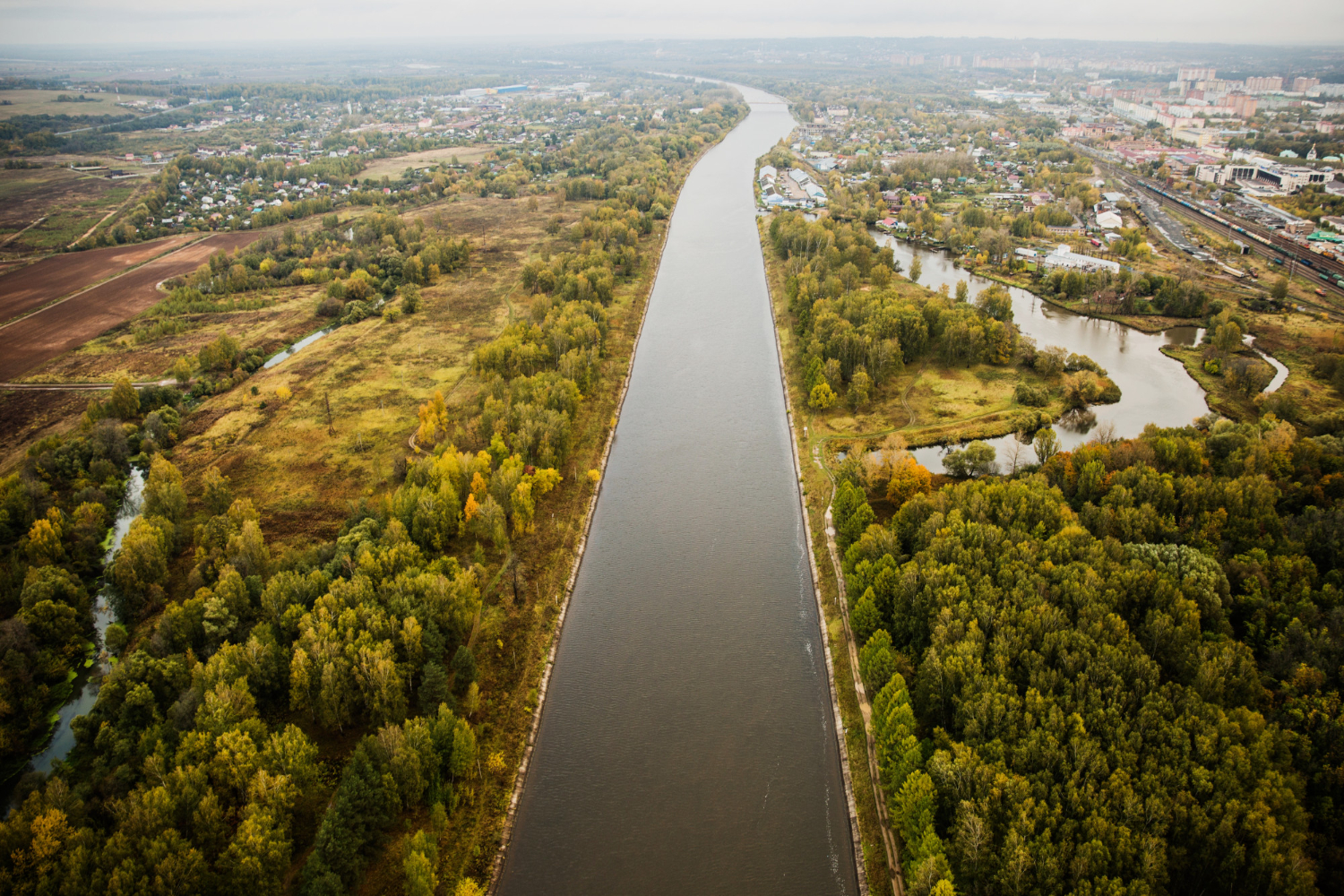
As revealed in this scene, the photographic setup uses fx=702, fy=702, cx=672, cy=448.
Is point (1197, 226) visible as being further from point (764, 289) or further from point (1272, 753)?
point (1272, 753)

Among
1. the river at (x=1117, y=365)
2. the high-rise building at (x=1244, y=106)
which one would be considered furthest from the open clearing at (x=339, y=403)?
the high-rise building at (x=1244, y=106)

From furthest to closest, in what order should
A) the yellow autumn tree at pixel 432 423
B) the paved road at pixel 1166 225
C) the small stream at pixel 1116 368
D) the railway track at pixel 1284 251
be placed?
the paved road at pixel 1166 225
the railway track at pixel 1284 251
the small stream at pixel 1116 368
the yellow autumn tree at pixel 432 423

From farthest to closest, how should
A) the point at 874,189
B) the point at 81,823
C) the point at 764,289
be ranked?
the point at 874,189 < the point at 764,289 < the point at 81,823

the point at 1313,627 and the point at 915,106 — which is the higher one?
the point at 915,106

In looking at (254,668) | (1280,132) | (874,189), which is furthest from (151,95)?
(1280,132)

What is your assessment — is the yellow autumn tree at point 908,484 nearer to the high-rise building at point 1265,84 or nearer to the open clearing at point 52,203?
the open clearing at point 52,203

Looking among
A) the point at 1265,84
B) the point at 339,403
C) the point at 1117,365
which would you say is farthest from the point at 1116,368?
the point at 1265,84
